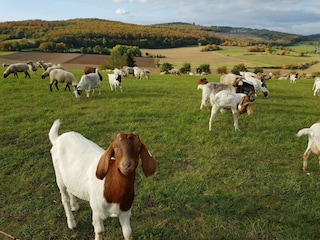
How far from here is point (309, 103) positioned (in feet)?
57.5

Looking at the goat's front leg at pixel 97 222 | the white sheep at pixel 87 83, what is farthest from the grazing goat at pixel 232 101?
the white sheep at pixel 87 83

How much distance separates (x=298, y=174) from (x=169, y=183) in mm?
3239

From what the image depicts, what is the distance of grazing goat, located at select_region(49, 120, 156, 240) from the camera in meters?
3.53

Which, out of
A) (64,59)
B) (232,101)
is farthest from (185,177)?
(64,59)

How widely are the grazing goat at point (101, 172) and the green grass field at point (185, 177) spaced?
101 centimetres

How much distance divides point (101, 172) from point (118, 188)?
32 centimetres

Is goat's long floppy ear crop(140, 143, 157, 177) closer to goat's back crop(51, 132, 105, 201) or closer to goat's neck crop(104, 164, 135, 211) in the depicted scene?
goat's neck crop(104, 164, 135, 211)

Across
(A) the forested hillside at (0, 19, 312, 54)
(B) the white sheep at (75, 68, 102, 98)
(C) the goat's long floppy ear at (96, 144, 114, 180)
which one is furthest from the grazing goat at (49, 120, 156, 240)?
(A) the forested hillside at (0, 19, 312, 54)

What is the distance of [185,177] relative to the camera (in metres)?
7.07

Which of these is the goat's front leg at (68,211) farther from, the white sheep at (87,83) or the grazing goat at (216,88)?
the white sheep at (87,83)

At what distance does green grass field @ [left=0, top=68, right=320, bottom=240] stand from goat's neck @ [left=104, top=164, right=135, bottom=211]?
139 cm

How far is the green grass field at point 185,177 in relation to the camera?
5.31 metres

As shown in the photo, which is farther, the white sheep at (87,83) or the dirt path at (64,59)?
the dirt path at (64,59)

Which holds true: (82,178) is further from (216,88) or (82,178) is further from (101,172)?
(216,88)
